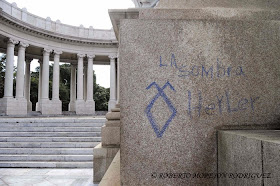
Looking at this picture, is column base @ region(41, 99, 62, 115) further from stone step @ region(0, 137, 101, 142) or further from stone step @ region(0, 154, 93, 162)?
stone step @ region(0, 154, 93, 162)

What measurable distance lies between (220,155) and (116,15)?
5.97 meters

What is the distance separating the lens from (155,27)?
6074 mm

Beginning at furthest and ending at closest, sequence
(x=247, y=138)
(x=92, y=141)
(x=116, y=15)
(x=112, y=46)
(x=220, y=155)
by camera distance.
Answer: (x=112, y=46) < (x=92, y=141) < (x=116, y=15) < (x=220, y=155) < (x=247, y=138)

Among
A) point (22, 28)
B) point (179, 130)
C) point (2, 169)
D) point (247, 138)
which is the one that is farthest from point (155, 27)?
point (22, 28)

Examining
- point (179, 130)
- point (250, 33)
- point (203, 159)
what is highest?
point (250, 33)

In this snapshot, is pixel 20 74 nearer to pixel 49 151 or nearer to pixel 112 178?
pixel 49 151

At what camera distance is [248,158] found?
429cm

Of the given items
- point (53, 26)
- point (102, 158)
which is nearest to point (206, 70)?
point (102, 158)

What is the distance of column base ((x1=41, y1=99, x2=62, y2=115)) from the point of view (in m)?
54.1

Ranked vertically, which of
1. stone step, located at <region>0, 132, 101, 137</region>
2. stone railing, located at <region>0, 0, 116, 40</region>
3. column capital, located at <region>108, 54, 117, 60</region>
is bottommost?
stone step, located at <region>0, 132, 101, 137</region>

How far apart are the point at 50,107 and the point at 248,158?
185 ft

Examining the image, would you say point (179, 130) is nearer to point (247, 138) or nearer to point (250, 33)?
point (247, 138)

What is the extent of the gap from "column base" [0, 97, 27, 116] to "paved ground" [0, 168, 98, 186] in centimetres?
3587

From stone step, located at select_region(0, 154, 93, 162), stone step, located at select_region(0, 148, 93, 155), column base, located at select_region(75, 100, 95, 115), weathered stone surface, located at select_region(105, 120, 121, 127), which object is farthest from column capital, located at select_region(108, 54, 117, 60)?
weathered stone surface, located at select_region(105, 120, 121, 127)
